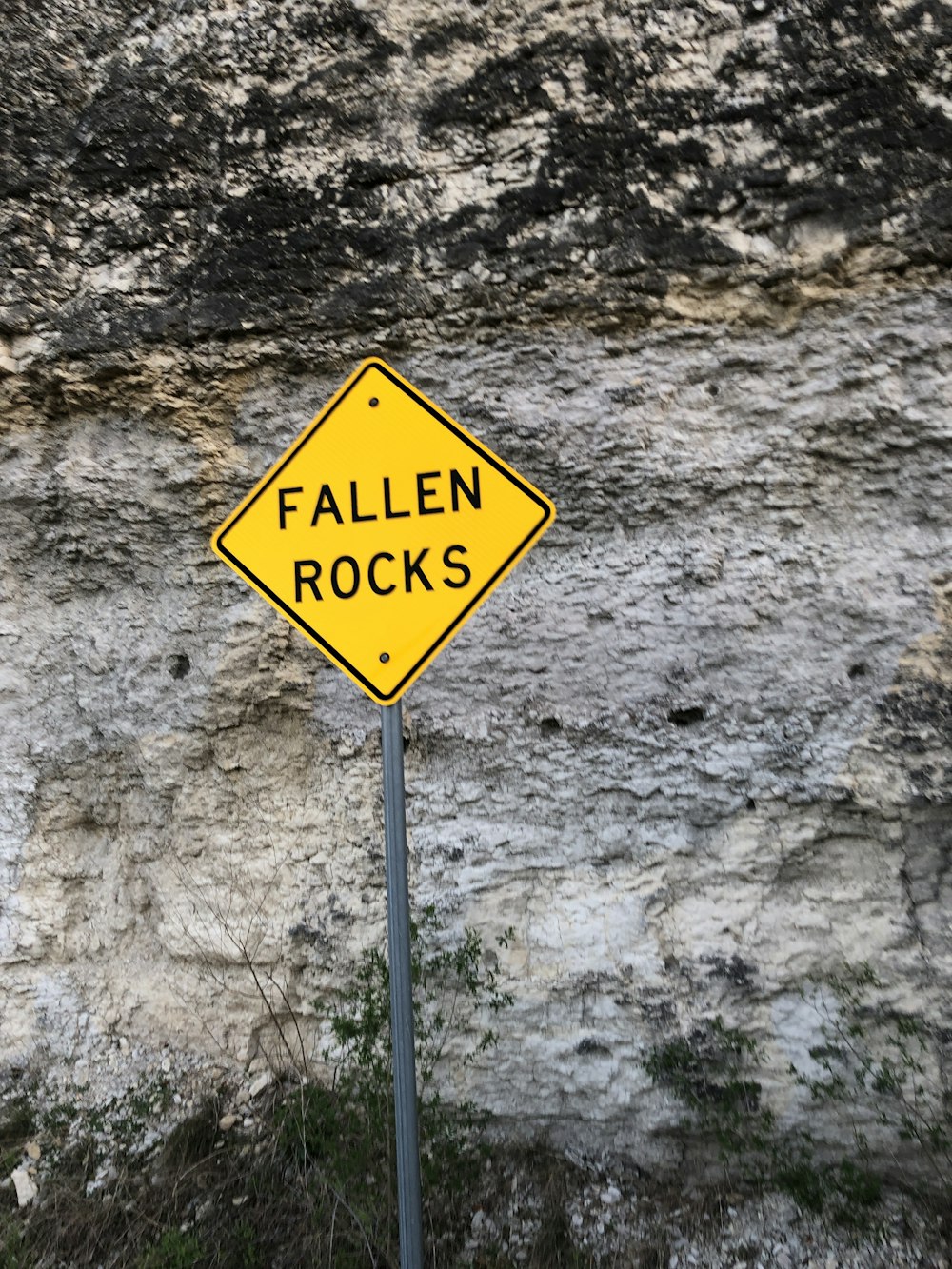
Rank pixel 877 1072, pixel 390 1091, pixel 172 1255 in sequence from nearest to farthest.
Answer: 1. pixel 172 1255
2. pixel 877 1072
3. pixel 390 1091

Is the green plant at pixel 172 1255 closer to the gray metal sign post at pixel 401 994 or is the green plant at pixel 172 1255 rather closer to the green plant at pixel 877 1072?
the gray metal sign post at pixel 401 994

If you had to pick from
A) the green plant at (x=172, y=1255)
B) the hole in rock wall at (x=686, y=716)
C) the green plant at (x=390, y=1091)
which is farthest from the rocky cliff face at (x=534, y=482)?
the green plant at (x=172, y=1255)

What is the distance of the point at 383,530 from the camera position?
2.39 meters

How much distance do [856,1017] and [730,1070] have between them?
1.51 ft

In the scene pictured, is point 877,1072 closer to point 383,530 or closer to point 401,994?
point 401,994

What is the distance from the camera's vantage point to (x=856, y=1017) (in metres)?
3.03

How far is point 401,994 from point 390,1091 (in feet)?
3.92

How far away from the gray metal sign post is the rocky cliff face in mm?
1146

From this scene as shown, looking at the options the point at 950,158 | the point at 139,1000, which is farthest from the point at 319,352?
the point at 139,1000

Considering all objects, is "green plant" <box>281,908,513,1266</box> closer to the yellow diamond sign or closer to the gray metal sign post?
the gray metal sign post

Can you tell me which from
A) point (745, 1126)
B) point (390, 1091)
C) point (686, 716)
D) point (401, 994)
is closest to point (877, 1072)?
point (745, 1126)

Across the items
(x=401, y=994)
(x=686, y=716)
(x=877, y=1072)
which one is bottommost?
(x=877, y=1072)

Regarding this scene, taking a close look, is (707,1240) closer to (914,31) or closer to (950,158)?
(950,158)

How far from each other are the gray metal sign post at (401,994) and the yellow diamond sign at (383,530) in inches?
8.7
